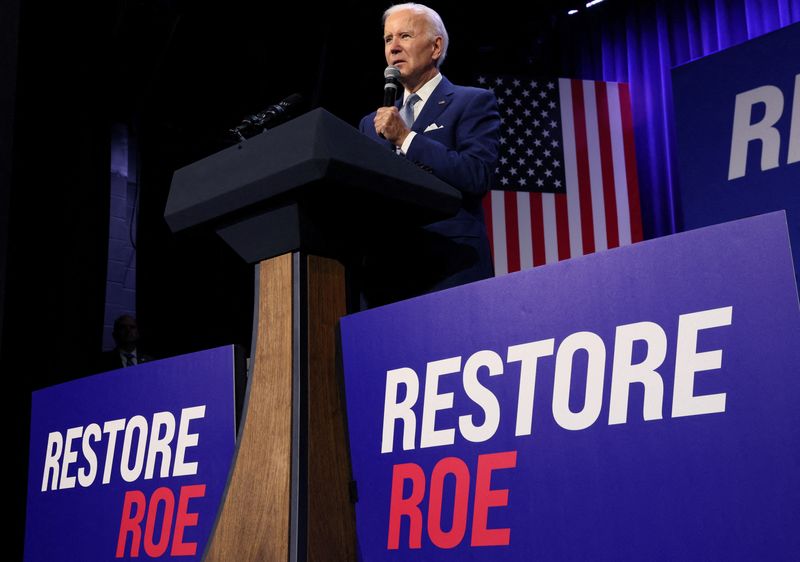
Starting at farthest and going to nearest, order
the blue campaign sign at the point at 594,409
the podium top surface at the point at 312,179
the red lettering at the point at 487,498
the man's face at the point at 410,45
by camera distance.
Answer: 1. the man's face at the point at 410,45
2. the podium top surface at the point at 312,179
3. the red lettering at the point at 487,498
4. the blue campaign sign at the point at 594,409

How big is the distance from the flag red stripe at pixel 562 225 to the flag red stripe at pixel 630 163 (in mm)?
344

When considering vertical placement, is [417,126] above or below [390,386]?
above

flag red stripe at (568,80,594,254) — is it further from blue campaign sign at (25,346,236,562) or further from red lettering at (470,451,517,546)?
red lettering at (470,451,517,546)

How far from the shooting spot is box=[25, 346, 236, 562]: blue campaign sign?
1059 mm

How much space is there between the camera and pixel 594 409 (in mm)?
769

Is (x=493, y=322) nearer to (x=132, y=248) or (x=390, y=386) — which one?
(x=390, y=386)

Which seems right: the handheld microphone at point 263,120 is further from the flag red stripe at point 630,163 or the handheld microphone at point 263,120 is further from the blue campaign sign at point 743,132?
the flag red stripe at point 630,163

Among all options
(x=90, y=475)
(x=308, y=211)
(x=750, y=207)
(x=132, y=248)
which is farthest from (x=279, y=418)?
(x=132, y=248)

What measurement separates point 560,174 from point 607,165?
27 cm

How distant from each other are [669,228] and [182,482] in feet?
12.6

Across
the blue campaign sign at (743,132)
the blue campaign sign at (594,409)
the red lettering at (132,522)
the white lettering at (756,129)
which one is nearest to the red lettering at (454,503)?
the blue campaign sign at (594,409)

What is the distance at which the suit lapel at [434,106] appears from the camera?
4.74ft

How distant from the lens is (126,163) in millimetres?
5676

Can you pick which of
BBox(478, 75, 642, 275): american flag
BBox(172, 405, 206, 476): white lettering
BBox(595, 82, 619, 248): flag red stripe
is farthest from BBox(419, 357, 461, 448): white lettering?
BBox(595, 82, 619, 248): flag red stripe
